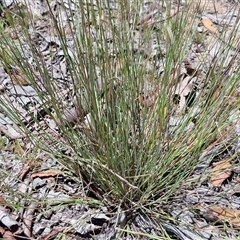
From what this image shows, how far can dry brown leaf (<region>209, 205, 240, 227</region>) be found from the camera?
1417 mm

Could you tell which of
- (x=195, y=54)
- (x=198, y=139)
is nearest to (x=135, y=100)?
(x=198, y=139)

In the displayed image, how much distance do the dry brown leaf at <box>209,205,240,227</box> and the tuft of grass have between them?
0.15 metres

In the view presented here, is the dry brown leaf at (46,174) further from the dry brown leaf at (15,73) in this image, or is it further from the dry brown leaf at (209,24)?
the dry brown leaf at (209,24)

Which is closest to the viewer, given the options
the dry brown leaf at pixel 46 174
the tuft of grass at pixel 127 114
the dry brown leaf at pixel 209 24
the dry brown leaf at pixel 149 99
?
the tuft of grass at pixel 127 114

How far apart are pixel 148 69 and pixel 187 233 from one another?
0.54 m

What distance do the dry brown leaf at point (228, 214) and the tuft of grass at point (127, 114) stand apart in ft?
0.49

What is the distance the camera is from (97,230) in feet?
4.73

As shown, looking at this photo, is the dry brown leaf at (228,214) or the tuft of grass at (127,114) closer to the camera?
the tuft of grass at (127,114)

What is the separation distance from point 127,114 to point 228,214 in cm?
48

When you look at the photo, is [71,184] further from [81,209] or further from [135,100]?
[135,100]

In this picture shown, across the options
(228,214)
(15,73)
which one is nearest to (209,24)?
(15,73)

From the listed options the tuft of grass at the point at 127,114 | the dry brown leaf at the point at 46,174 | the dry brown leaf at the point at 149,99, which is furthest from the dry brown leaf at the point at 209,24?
the dry brown leaf at the point at 46,174

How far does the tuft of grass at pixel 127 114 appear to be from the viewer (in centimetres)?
127

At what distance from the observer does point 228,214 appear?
56.9 inches
